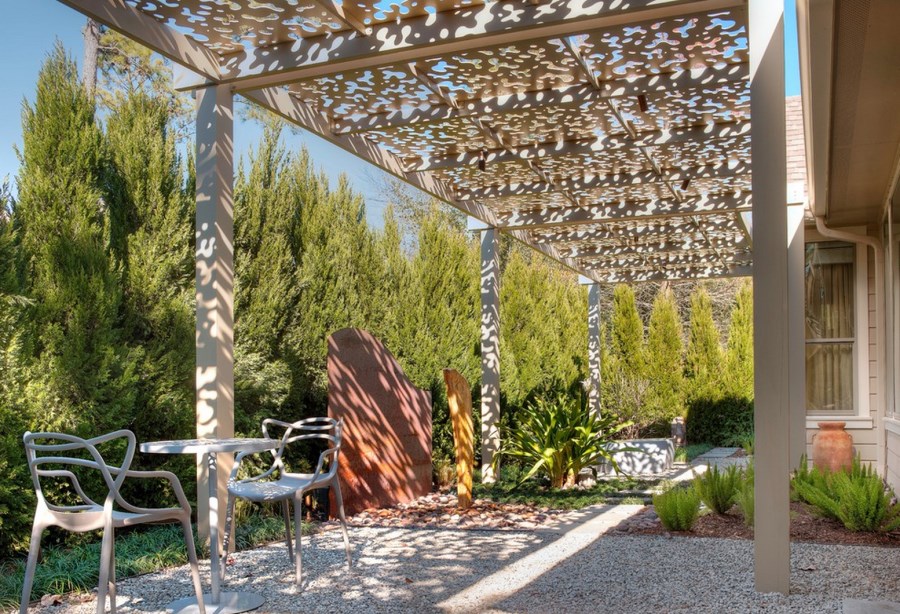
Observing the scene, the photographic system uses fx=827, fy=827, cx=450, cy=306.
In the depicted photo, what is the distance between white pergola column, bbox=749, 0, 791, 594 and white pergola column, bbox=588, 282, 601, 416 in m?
9.17

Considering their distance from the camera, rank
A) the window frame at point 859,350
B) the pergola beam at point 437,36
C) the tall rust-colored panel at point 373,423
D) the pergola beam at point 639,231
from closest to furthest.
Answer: the pergola beam at point 437,36, the tall rust-colored panel at point 373,423, the window frame at point 859,350, the pergola beam at point 639,231

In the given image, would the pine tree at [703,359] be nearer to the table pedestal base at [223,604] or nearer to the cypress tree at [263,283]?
the cypress tree at [263,283]

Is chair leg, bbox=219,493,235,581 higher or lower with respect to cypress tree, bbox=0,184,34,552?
lower

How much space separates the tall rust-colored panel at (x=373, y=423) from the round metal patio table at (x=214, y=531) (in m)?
2.98

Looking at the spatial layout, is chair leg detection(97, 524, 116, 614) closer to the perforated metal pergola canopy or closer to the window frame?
the perforated metal pergola canopy

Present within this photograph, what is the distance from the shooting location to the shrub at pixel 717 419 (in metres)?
15.1

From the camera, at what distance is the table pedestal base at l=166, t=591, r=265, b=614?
12.3 feet

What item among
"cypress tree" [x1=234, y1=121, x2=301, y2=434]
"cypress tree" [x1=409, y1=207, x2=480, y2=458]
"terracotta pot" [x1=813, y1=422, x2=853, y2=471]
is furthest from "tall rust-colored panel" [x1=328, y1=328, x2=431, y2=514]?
"terracotta pot" [x1=813, y1=422, x2=853, y2=471]

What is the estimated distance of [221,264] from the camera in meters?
4.96

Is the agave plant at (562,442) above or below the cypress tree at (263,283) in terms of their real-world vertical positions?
below

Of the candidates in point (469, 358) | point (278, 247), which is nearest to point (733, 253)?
point (469, 358)

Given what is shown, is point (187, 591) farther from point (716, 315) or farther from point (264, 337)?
point (716, 315)

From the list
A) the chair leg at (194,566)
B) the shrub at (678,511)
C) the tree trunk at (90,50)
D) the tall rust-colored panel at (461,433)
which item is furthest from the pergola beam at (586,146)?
the tree trunk at (90,50)

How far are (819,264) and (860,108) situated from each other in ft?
14.9
